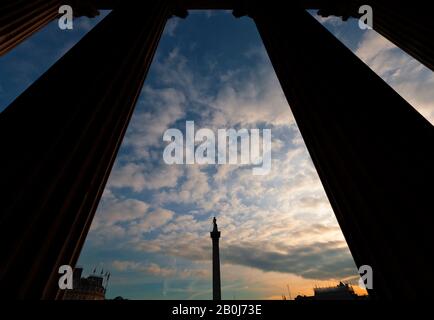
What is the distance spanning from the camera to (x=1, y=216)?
12.4 feet

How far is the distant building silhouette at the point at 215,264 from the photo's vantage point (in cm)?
2606

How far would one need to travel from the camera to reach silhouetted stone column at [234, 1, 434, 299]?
3.95 m

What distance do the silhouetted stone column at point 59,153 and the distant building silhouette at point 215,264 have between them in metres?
25.0

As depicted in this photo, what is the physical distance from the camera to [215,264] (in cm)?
2816

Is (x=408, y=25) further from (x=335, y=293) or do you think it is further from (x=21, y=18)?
(x=335, y=293)

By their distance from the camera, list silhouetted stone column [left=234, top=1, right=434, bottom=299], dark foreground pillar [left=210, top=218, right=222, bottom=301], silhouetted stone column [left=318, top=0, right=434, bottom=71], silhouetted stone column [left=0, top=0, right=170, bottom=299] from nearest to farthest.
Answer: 1. silhouetted stone column [left=0, top=0, right=170, bottom=299]
2. silhouetted stone column [left=234, top=1, right=434, bottom=299]
3. silhouetted stone column [left=318, top=0, right=434, bottom=71]
4. dark foreground pillar [left=210, top=218, right=222, bottom=301]

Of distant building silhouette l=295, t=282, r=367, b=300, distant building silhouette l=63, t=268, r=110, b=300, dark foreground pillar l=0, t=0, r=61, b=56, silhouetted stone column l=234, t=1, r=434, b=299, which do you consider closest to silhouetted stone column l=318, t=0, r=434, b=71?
silhouetted stone column l=234, t=1, r=434, b=299

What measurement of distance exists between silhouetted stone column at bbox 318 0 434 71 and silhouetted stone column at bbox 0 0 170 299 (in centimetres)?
1039

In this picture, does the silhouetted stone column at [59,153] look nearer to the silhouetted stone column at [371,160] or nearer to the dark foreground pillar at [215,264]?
the silhouetted stone column at [371,160]

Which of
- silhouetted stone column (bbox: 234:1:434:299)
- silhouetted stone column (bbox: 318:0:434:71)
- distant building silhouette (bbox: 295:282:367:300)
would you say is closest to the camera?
silhouetted stone column (bbox: 234:1:434:299)

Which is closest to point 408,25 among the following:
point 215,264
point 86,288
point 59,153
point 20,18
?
point 59,153

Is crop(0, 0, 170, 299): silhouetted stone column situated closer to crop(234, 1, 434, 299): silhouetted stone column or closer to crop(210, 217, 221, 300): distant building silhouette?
crop(234, 1, 434, 299): silhouetted stone column

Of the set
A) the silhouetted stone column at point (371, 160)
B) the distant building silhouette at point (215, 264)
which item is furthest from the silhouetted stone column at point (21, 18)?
the distant building silhouette at point (215, 264)

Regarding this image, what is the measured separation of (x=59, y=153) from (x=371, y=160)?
264 inches
